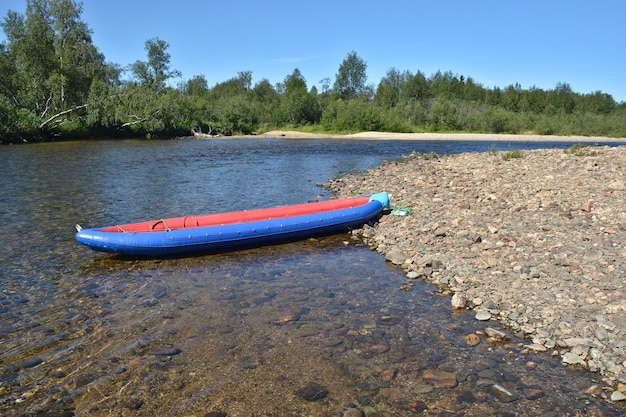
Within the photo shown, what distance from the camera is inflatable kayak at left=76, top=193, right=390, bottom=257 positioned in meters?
9.36

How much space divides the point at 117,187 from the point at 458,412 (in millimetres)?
18669

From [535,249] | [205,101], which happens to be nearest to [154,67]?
[205,101]

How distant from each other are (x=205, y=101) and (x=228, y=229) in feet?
237

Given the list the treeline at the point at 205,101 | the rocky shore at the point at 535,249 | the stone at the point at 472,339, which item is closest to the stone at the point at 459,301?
the rocky shore at the point at 535,249

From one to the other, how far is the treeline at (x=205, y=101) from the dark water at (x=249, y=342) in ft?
141

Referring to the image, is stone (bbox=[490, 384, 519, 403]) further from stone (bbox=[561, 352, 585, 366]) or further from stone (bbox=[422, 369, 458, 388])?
stone (bbox=[561, 352, 585, 366])

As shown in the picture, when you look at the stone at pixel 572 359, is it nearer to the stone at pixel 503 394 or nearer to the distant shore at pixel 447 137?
the stone at pixel 503 394

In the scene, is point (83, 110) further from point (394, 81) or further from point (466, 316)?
point (394, 81)

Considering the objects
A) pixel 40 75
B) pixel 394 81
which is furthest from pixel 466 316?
pixel 394 81

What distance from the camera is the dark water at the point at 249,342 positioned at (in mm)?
4816

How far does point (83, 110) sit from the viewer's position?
55438 millimetres

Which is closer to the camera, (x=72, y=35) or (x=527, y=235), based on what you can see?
(x=527, y=235)

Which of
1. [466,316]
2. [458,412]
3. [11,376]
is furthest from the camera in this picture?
[466,316]

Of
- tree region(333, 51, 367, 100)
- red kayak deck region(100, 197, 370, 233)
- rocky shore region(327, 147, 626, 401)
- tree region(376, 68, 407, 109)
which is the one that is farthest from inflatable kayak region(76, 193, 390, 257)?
tree region(333, 51, 367, 100)
